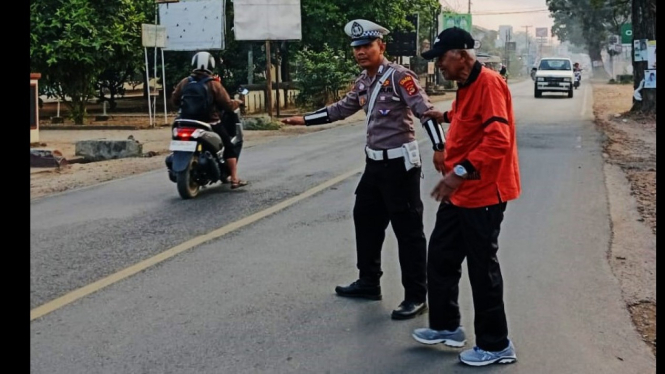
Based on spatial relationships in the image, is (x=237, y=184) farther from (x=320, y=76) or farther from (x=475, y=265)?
(x=320, y=76)

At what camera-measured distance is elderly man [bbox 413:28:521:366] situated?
13.8 feet

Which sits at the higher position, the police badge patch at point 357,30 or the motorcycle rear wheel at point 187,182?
the police badge patch at point 357,30

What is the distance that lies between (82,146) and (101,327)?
11.6m

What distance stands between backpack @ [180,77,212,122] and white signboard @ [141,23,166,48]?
1180 cm

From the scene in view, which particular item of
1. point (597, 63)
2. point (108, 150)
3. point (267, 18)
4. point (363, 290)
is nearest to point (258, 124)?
point (267, 18)

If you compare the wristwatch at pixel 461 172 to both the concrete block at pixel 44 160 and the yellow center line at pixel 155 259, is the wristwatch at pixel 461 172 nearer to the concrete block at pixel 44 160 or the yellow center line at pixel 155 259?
the yellow center line at pixel 155 259

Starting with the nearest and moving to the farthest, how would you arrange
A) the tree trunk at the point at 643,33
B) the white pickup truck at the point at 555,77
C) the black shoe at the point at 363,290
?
the black shoe at the point at 363,290 < the tree trunk at the point at 643,33 < the white pickup truck at the point at 555,77

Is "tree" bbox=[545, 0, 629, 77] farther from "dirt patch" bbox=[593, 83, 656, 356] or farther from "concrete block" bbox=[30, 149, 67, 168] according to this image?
"concrete block" bbox=[30, 149, 67, 168]

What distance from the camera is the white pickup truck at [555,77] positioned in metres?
39.1

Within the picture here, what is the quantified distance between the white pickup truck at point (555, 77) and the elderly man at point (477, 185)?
1427 inches

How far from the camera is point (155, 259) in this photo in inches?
275

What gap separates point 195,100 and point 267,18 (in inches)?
627

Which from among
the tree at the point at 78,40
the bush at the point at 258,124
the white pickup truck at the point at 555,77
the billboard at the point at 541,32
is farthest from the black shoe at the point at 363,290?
the billboard at the point at 541,32
